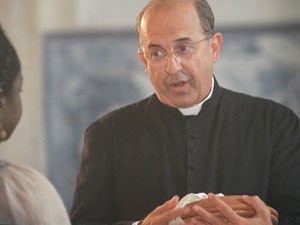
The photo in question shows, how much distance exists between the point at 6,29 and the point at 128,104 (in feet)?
1.49

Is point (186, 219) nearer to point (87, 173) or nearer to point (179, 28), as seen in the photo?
point (87, 173)

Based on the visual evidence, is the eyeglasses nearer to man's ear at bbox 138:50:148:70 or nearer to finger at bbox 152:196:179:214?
man's ear at bbox 138:50:148:70

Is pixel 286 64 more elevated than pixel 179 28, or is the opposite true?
pixel 179 28

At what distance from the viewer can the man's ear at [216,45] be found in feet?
5.04

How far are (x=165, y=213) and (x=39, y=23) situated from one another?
0.72 meters

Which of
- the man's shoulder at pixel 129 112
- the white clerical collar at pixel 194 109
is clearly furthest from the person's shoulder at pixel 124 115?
the white clerical collar at pixel 194 109

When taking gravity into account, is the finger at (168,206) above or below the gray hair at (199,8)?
below

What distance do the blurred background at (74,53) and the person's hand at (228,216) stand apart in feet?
1.16

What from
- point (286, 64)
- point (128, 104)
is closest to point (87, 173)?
point (128, 104)

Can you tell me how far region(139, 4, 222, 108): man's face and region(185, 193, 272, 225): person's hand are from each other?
12.6 inches

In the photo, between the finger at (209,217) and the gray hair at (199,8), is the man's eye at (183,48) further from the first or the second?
the finger at (209,217)

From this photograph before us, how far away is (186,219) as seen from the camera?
1434 millimetres

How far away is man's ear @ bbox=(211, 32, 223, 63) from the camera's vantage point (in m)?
1.54

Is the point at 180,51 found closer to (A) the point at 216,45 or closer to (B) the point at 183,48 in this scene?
(B) the point at 183,48
